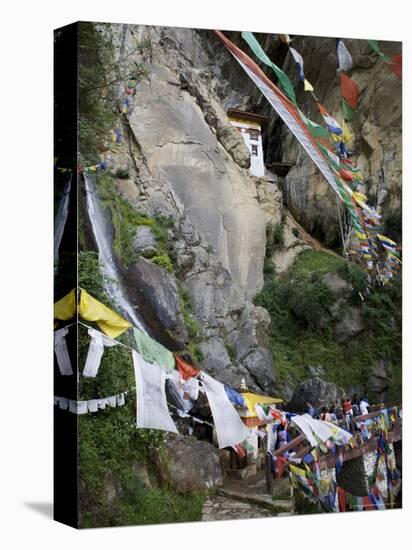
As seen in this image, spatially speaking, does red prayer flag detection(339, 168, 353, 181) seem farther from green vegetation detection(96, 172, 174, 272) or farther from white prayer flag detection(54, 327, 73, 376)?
white prayer flag detection(54, 327, 73, 376)

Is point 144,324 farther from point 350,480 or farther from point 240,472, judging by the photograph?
point 350,480

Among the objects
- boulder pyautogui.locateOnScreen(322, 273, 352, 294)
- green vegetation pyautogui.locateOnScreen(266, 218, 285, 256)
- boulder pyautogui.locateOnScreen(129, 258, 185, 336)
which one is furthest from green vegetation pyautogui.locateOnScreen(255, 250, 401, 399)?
boulder pyautogui.locateOnScreen(129, 258, 185, 336)

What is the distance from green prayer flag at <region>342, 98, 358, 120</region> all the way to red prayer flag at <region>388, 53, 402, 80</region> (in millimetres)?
596

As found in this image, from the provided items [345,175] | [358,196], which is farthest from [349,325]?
[345,175]

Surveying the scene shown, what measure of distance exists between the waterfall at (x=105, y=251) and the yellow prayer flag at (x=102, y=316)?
0.11m

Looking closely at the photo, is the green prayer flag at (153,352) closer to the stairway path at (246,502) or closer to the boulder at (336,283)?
the stairway path at (246,502)

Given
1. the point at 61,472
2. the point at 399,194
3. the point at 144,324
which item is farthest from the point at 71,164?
the point at 399,194

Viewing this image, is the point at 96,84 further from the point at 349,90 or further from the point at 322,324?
the point at 322,324

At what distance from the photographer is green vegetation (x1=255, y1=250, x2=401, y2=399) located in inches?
522

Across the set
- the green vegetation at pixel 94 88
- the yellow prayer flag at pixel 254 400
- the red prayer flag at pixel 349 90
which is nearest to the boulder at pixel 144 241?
the green vegetation at pixel 94 88

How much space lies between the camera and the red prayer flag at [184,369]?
1251 centimetres

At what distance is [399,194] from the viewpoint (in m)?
14.0

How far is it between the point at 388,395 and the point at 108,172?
373 centimetres

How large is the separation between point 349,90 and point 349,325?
2314 millimetres
